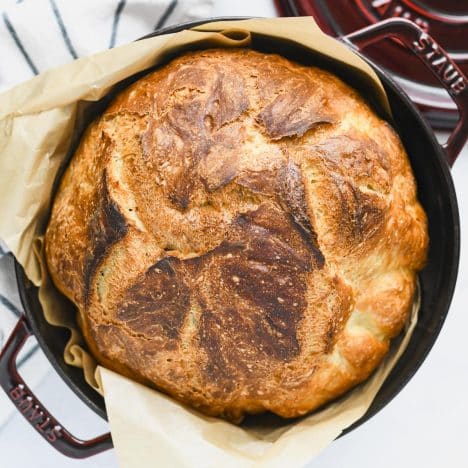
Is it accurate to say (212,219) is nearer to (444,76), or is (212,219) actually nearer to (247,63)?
(247,63)

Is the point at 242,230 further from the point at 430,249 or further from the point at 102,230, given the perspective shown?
the point at 430,249

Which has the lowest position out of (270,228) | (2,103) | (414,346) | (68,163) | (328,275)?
(414,346)

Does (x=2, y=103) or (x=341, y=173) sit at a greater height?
(x=2, y=103)

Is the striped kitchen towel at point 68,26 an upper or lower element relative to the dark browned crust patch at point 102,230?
upper

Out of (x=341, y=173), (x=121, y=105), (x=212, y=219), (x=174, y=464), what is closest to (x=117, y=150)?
(x=121, y=105)

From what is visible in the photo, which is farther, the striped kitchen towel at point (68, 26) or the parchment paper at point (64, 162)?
the striped kitchen towel at point (68, 26)

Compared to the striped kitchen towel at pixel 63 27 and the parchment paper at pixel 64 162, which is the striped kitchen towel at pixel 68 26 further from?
the parchment paper at pixel 64 162

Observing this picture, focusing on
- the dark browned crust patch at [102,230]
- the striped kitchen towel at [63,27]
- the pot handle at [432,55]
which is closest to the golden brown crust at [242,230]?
the dark browned crust patch at [102,230]
